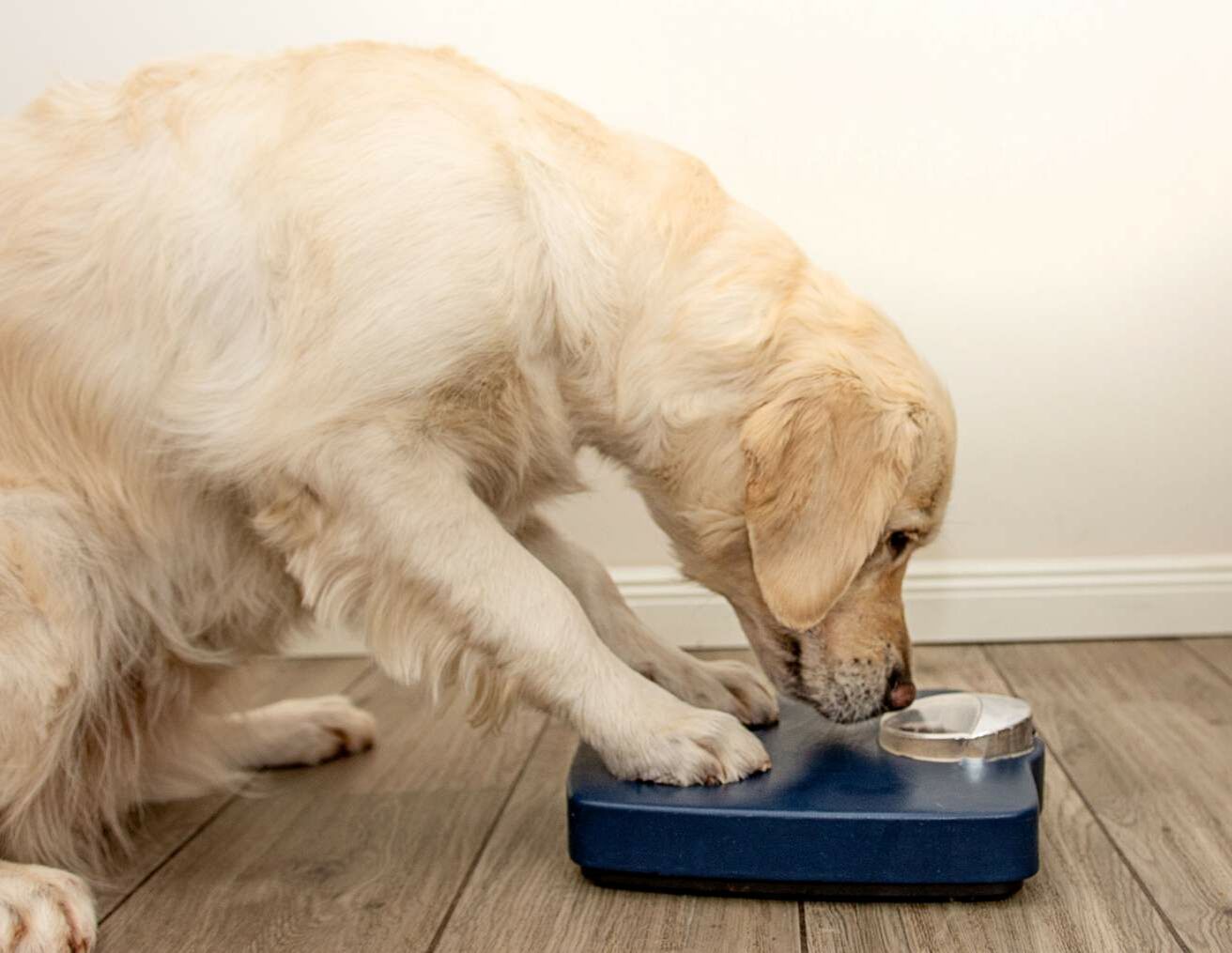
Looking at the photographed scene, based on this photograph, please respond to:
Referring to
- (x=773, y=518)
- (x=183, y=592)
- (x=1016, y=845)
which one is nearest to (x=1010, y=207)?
(x=773, y=518)

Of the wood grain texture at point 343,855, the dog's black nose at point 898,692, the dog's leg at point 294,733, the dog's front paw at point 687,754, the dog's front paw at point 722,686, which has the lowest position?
the dog's leg at point 294,733

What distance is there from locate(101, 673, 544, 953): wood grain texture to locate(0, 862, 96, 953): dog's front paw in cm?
5

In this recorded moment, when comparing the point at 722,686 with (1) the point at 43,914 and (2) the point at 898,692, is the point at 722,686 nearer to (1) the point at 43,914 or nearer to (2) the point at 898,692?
(2) the point at 898,692

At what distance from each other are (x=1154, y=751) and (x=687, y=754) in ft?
2.96

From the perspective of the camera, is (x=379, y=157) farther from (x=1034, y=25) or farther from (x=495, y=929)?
(x=1034, y=25)

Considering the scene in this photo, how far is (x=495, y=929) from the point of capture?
1.56 meters

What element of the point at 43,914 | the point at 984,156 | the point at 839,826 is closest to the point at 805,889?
the point at 839,826

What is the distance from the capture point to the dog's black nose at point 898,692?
186 cm

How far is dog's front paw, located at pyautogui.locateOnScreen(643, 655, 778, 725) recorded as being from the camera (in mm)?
1987

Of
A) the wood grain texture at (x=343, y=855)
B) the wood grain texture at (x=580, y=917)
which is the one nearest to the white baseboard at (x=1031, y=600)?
the wood grain texture at (x=343, y=855)

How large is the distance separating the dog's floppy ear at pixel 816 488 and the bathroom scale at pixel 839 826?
0.71 feet

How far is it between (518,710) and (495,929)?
3.23 feet

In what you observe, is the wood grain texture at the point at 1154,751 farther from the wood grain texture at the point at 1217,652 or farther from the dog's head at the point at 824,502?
the dog's head at the point at 824,502

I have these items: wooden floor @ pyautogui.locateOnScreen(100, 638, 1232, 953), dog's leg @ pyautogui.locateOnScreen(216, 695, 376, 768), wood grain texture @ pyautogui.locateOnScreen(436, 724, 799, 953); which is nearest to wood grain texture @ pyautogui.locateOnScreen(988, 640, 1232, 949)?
wooden floor @ pyautogui.locateOnScreen(100, 638, 1232, 953)
